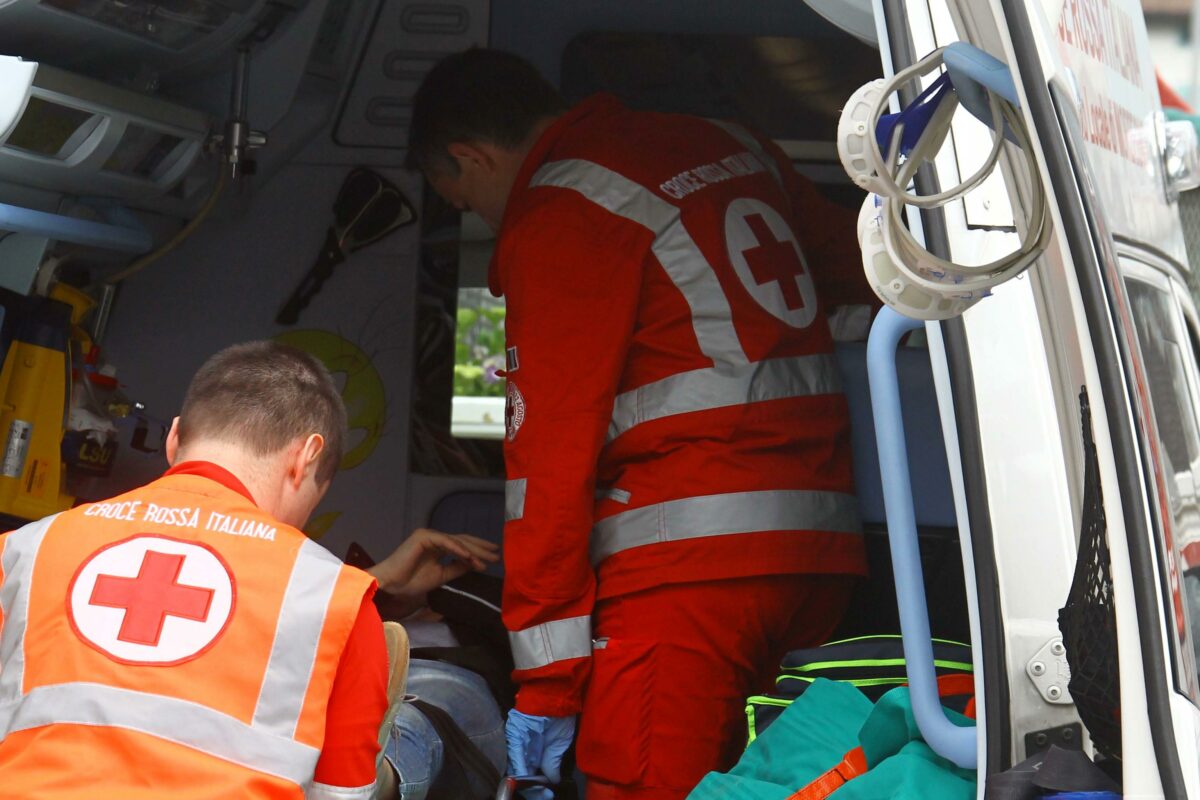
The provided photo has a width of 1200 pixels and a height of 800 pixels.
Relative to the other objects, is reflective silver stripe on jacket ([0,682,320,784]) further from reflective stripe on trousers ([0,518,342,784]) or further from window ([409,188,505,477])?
window ([409,188,505,477])

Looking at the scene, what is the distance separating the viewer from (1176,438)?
1202mm

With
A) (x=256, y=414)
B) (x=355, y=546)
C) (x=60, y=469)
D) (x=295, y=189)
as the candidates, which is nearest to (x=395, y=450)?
(x=355, y=546)

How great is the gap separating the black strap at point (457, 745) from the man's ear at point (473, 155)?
109cm

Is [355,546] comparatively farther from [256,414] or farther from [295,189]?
[256,414]

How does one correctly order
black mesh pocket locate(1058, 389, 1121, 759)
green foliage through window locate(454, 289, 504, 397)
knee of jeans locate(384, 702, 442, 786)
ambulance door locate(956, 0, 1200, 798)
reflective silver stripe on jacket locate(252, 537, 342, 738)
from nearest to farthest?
1. ambulance door locate(956, 0, 1200, 798)
2. black mesh pocket locate(1058, 389, 1121, 759)
3. reflective silver stripe on jacket locate(252, 537, 342, 738)
4. knee of jeans locate(384, 702, 442, 786)
5. green foliage through window locate(454, 289, 504, 397)

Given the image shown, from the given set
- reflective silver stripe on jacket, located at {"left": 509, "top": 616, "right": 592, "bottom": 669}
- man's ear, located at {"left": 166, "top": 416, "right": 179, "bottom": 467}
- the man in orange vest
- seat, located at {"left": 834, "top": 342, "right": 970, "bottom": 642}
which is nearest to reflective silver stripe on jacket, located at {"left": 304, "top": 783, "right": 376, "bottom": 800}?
the man in orange vest

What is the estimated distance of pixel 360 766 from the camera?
1809mm

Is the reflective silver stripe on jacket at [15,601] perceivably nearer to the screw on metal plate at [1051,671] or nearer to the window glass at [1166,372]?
the screw on metal plate at [1051,671]

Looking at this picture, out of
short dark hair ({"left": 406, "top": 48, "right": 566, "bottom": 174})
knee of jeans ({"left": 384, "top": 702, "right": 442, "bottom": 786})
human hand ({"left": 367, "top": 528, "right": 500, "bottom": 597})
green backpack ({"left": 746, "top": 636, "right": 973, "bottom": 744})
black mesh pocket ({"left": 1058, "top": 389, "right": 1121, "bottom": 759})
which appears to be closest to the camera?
black mesh pocket ({"left": 1058, "top": 389, "right": 1121, "bottom": 759})

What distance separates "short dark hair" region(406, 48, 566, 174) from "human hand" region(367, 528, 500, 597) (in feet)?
2.67

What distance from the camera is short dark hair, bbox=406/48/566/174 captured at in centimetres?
281

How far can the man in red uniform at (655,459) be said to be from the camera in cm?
246

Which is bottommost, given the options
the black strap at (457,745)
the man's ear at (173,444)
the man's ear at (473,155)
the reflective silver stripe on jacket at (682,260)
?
the black strap at (457,745)

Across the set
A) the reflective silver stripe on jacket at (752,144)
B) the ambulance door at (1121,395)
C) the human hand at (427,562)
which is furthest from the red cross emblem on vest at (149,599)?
the reflective silver stripe on jacket at (752,144)
